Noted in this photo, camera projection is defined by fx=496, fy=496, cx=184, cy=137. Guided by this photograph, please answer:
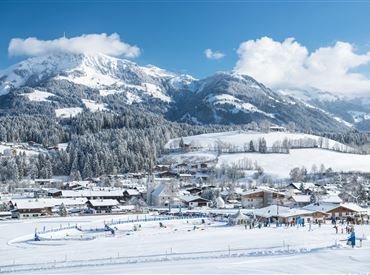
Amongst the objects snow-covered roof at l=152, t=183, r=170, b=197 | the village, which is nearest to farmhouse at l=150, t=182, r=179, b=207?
snow-covered roof at l=152, t=183, r=170, b=197

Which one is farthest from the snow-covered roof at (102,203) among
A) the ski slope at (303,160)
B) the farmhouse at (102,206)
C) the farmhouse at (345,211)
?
the ski slope at (303,160)

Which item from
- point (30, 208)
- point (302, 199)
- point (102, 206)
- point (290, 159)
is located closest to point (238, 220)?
point (102, 206)

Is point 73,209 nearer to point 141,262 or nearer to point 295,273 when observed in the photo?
point 141,262

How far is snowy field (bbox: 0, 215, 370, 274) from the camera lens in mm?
23750

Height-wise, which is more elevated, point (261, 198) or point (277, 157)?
point (277, 157)

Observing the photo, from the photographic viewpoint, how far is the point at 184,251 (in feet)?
107

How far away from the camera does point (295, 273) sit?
21312 millimetres

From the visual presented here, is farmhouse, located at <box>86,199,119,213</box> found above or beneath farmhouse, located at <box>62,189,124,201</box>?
beneath

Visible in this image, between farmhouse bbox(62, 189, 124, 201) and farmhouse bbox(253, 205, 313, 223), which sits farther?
farmhouse bbox(62, 189, 124, 201)

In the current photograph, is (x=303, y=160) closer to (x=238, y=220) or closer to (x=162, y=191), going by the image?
(x=162, y=191)

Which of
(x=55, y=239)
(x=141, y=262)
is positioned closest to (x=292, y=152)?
(x=55, y=239)

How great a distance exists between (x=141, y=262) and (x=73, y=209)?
172 ft

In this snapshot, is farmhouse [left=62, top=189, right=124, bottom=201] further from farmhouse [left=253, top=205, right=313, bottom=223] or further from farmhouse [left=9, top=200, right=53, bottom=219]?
farmhouse [left=253, top=205, right=313, bottom=223]

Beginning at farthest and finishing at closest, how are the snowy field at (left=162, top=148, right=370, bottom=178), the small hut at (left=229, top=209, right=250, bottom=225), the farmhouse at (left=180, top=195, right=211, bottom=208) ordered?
the snowy field at (left=162, top=148, right=370, bottom=178) → the farmhouse at (left=180, top=195, right=211, bottom=208) → the small hut at (left=229, top=209, right=250, bottom=225)
